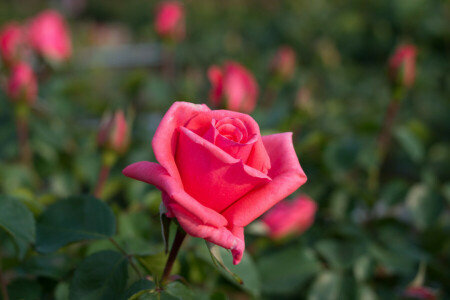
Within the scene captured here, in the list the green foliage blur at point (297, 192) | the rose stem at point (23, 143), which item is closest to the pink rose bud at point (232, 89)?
the green foliage blur at point (297, 192)

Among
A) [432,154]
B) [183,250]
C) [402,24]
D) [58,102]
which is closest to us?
[183,250]

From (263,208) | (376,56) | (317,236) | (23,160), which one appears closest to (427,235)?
(317,236)

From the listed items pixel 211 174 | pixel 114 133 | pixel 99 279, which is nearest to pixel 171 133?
pixel 211 174

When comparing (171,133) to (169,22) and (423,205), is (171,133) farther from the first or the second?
(169,22)

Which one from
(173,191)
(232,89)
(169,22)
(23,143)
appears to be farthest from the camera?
(169,22)

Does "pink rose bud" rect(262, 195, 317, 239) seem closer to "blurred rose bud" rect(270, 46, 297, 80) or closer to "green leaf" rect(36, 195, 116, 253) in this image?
"green leaf" rect(36, 195, 116, 253)

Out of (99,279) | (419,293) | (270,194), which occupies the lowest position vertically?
(419,293)

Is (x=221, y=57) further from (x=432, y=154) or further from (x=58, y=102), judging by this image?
(x=432, y=154)

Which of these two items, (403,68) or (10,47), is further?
(10,47)
